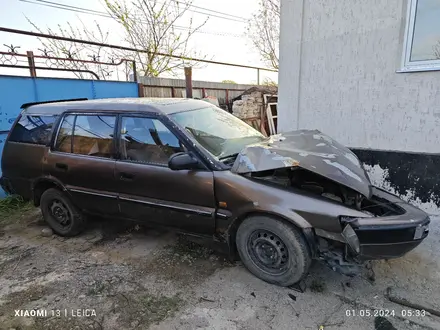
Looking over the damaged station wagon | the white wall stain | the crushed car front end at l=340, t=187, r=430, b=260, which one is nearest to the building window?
the white wall stain

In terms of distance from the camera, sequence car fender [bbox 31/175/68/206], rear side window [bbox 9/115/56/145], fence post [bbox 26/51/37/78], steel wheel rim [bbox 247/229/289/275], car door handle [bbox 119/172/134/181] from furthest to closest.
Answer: fence post [bbox 26/51/37/78]
rear side window [bbox 9/115/56/145]
car fender [bbox 31/175/68/206]
car door handle [bbox 119/172/134/181]
steel wheel rim [bbox 247/229/289/275]

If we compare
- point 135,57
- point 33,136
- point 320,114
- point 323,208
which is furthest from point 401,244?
point 135,57

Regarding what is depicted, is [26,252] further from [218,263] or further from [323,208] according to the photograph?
[323,208]

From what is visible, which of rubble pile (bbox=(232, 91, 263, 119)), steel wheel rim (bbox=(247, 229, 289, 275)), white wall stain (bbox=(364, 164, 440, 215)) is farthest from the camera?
rubble pile (bbox=(232, 91, 263, 119))

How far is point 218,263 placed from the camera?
3.06 m

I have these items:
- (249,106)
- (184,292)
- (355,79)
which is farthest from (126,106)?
(249,106)

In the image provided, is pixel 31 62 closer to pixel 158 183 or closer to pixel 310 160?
pixel 158 183

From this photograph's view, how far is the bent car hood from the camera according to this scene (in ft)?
7.86

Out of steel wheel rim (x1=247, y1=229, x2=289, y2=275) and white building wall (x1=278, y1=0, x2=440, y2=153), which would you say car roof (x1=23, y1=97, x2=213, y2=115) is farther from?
white building wall (x1=278, y1=0, x2=440, y2=153)

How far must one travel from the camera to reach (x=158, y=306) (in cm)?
246

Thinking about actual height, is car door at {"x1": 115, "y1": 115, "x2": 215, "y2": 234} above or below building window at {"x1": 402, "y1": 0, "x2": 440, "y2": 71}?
below

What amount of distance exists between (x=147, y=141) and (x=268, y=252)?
1703mm

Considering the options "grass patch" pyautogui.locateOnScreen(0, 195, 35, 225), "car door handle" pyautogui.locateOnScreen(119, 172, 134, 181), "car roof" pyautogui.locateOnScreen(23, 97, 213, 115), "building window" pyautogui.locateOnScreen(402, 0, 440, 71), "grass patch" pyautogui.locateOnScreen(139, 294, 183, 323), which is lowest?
"grass patch" pyautogui.locateOnScreen(139, 294, 183, 323)

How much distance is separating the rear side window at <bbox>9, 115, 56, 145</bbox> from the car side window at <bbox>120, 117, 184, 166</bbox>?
1.25m
